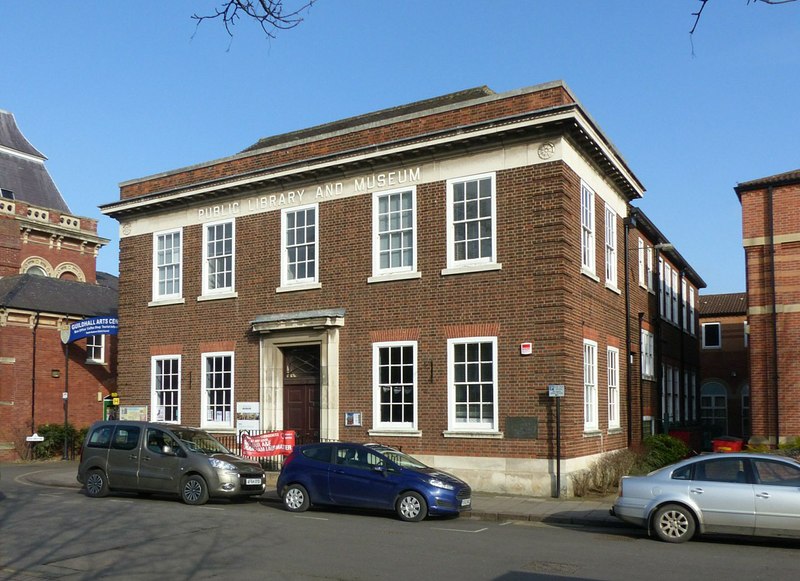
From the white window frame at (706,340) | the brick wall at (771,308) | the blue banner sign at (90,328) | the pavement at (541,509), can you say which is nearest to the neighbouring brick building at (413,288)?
the pavement at (541,509)

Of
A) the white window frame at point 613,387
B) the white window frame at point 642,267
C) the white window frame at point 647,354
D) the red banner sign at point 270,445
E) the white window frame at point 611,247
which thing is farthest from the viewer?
the white window frame at point 642,267

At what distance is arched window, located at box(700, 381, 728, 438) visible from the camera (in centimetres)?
4775

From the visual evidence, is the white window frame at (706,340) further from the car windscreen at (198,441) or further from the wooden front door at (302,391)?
the car windscreen at (198,441)

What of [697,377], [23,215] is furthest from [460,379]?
[23,215]

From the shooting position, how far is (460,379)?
66.9ft

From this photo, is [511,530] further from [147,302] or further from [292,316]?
[147,302]

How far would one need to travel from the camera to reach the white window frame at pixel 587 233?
2118 centimetres

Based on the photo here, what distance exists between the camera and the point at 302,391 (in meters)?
23.5

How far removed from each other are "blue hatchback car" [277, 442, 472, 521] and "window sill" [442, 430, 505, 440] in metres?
3.27

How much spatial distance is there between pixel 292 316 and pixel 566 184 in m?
8.11

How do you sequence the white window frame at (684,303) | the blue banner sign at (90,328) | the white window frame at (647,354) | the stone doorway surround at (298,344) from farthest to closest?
1. the white window frame at (684,303)
2. the blue banner sign at (90,328)
3. the white window frame at (647,354)
4. the stone doorway surround at (298,344)

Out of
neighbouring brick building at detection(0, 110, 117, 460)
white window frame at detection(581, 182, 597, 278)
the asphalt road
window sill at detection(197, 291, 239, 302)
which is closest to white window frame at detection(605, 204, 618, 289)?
white window frame at detection(581, 182, 597, 278)

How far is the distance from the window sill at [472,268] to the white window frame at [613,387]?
5.30 m

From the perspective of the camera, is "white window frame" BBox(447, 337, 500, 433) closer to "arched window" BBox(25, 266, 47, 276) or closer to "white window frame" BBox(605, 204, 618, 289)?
"white window frame" BBox(605, 204, 618, 289)
